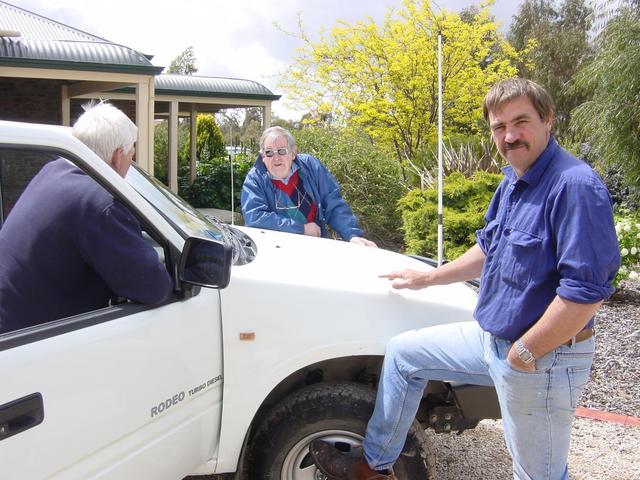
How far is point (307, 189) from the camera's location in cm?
436

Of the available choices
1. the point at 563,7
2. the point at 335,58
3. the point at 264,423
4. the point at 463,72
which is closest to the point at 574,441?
the point at 264,423

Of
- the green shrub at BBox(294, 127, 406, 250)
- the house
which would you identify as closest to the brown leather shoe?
the green shrub at BBox(294, 127, 406, 250)

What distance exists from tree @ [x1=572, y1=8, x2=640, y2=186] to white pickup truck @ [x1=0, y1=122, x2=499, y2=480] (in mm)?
6560

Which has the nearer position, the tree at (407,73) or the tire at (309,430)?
the tire at (309,430)

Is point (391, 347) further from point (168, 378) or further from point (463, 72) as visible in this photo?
point (463, 72)

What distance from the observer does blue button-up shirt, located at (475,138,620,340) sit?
1.99 m

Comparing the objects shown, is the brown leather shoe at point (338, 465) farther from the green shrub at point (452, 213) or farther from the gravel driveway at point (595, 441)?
the green shrub at point (452, 213)

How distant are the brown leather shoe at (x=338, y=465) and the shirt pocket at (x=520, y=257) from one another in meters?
0.99

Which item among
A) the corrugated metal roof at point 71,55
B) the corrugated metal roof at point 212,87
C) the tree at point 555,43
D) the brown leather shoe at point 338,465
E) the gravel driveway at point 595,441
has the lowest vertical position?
the gravel driveway at point 595,441

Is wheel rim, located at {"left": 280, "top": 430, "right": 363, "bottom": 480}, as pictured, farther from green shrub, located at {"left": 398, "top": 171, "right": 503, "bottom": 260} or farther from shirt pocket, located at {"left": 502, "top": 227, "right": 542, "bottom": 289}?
green shrub, located at {"left": 398, "top": 171, "right": 503, "bottom": 260}

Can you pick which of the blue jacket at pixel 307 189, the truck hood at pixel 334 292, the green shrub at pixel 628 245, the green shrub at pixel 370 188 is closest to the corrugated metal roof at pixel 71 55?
the green shrub at pixel 370 188

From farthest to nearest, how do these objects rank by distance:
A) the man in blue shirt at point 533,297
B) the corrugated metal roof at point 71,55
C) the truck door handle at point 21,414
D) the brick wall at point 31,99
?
1. the brick wall at point 31,99
2. the corrugated metal roof at point 71,55
3. the man in blue shirt at point 533,297
4. the truck door handle at point 21,414

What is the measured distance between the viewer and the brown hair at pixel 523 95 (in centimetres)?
223

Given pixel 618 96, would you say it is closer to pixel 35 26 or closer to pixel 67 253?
pixel 67 253
